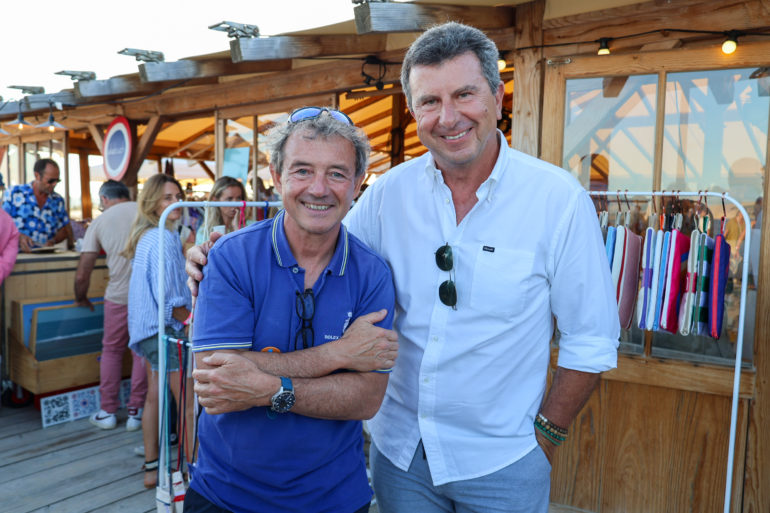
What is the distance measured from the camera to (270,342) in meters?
1.35

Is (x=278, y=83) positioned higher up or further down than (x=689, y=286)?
higher up

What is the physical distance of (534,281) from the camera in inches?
55.8

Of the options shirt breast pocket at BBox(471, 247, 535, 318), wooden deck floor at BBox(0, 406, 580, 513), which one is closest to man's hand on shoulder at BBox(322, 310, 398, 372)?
shirt breast pocket at BBox(471, 247, 535, 318)

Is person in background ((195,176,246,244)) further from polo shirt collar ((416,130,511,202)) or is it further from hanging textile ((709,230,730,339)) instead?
hanging textile ((709,230,730,339))

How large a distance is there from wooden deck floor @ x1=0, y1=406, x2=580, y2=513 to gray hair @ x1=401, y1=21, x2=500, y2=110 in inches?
102

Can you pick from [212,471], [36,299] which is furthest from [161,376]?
[36,299]

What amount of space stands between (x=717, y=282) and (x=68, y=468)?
380cm

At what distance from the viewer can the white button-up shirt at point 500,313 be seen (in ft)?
4.62

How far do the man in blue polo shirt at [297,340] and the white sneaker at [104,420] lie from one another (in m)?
3.29

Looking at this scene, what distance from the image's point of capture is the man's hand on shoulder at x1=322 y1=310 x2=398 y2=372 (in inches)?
52.2

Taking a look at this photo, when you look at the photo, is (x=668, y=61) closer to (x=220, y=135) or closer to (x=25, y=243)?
(x=220, y=135)

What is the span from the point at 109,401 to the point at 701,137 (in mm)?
4222

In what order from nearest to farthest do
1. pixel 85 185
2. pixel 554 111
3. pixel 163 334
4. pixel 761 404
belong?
pixel 163 334, pixel 761 404, pixel 554 111, pixel 85 185

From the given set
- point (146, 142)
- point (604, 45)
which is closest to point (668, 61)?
point (604, 45)
